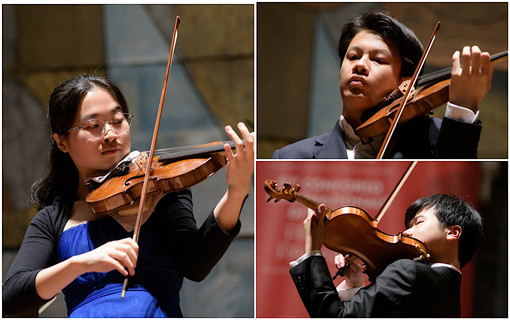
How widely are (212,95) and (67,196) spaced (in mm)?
1023

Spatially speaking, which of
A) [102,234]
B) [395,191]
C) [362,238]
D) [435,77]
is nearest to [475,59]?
[435,77]

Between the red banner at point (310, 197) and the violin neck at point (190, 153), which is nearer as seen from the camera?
the violin neck at point (190, 153)

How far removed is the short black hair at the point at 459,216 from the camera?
195 cm

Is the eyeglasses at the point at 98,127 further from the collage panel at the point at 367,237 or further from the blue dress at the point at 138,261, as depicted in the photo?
the collage panel at the point at 367,237

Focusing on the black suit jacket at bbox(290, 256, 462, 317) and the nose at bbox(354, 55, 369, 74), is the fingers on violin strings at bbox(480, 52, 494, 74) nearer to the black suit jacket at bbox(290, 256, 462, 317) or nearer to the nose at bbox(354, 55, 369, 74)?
the nose at bbox(354, 55, 369, 74)

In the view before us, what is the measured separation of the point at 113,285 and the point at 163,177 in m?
0.35

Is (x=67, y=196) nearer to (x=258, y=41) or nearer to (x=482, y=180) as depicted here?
(x=258, y=41)

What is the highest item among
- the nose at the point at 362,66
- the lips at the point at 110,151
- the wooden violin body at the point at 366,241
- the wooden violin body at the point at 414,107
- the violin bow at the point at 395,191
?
the nose at the point at 362,66

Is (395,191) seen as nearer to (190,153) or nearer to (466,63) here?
(466,63)

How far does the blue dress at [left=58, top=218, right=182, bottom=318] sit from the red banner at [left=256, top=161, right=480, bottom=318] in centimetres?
40

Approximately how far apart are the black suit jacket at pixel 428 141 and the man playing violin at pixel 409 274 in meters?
0.22

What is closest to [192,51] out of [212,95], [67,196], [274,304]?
[212,95]

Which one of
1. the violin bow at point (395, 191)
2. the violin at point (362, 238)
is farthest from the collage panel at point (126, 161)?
the violin bow at point (395, 191)

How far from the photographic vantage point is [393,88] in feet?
6.03
